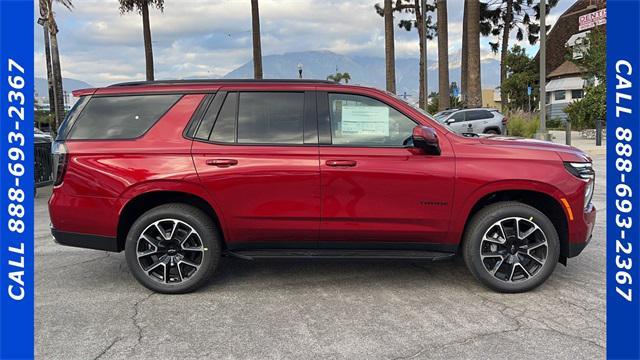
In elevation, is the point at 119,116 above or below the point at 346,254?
above

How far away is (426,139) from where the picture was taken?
4160 mm

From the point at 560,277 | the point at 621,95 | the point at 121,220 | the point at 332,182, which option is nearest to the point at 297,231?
the point at 332,182

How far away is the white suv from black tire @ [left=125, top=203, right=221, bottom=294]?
676 inches

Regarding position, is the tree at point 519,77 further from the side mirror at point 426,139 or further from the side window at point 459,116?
the side mirror at point 426,139

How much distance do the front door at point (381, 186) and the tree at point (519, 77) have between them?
1551 inches

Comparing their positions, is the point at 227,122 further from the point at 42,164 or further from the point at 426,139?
the point at 42,164

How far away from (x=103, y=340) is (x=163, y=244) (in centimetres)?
103

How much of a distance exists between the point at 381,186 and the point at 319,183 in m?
0.51

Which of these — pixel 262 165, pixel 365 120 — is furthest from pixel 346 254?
pixel 365 120

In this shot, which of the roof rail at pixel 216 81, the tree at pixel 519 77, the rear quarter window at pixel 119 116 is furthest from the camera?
the tree at pixel 519 77

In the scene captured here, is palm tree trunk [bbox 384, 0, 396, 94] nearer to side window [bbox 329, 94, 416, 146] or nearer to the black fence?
the black fence

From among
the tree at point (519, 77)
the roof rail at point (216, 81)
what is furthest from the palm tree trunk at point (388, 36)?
the roof rail at point (216, 81)

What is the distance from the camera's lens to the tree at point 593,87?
23634mm

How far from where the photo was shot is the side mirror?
4145 mm
